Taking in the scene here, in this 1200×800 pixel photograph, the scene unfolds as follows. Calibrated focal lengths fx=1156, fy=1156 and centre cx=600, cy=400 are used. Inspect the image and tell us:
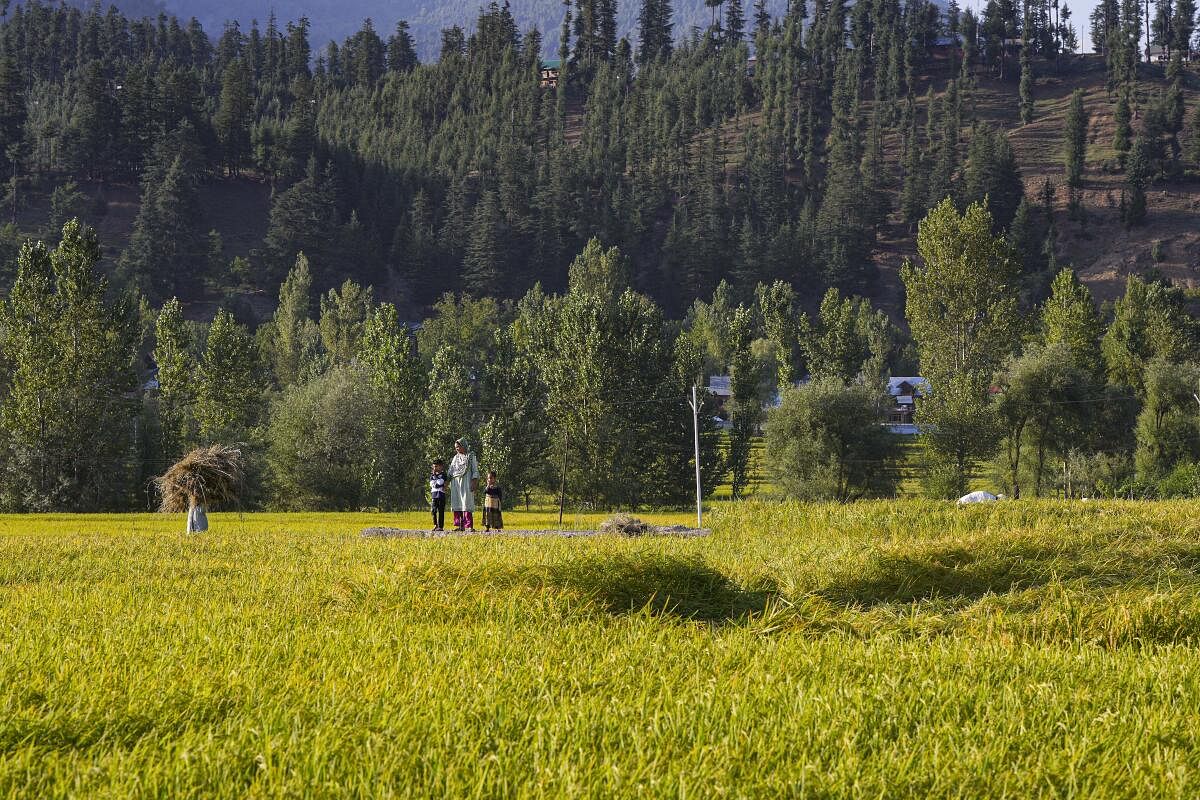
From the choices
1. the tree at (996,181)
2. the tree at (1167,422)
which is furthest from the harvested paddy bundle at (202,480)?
the tree at (996,181)

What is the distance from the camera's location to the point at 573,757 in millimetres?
4812

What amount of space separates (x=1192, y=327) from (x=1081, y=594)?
88347 mm

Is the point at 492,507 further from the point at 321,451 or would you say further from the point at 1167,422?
the point at 1167,422

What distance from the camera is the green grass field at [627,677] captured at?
4.59 m

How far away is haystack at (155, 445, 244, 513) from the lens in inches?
1058

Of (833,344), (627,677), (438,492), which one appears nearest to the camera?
(627,677)

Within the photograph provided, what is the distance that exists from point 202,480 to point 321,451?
40281 mm

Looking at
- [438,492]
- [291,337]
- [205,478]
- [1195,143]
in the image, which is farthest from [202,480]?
[1195,143]

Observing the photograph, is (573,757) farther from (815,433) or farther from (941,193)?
(941,193)

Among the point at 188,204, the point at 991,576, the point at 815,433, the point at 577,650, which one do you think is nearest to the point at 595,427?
the point at 815,433

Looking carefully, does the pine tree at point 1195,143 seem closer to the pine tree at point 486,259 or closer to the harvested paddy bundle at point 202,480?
the pine tree at point 486,259

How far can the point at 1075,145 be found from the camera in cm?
19475

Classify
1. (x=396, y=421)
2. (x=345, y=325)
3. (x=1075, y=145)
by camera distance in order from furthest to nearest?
(x=1075, y=145) < (x=345, y=325) < (x=396, y=421)

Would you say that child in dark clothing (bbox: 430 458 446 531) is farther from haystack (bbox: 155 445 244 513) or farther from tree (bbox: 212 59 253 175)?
tree (bbox: 212 59 253 175)
